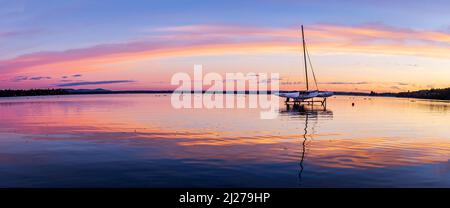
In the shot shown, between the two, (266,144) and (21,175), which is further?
(266,144)

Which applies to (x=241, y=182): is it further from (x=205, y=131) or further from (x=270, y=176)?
(x=205, y=131)

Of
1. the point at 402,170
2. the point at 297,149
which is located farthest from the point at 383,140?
the point at 402,170

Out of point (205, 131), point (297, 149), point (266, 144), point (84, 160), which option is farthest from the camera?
point (205, 131)

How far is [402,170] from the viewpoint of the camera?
18750 millimetres

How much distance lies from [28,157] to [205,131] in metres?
16.2

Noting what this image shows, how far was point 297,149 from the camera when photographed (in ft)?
81.8

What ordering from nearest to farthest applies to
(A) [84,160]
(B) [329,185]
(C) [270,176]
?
1. (B) [329,185]
2. (C) [270,176]
3. (A) [84,160]

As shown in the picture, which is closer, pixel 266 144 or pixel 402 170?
pixel 402 170

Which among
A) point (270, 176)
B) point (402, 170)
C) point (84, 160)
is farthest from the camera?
point (84, 160)

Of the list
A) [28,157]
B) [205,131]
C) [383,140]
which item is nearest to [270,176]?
[28,157]
